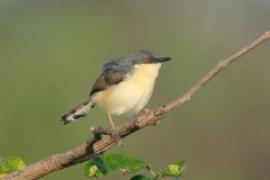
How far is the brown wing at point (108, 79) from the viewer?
5.18 metres

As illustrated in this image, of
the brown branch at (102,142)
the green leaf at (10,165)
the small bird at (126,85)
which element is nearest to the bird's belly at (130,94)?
the small bird at (126,85)

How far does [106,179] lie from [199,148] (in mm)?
4093

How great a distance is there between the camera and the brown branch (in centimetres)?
231

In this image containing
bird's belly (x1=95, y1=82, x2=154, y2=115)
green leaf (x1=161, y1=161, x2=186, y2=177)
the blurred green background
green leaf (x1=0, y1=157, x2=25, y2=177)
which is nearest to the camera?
green leaf (x1=161, y1=161, x2=186, y2=177)

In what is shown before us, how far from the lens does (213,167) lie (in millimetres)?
11156

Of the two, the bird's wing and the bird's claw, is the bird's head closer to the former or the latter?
the bird's wing

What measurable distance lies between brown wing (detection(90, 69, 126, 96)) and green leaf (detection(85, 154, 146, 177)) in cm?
270

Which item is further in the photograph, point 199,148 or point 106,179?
point 199,148

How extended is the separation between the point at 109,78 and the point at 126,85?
0.17 metres

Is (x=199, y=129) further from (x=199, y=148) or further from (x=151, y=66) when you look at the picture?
(x=151, y=66)

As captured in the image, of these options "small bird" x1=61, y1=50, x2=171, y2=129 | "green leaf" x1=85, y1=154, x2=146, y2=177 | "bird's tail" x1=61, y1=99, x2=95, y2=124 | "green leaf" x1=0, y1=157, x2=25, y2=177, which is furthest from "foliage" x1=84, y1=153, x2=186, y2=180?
"small bird" x1=61, y1=50, x2=171, y2=129

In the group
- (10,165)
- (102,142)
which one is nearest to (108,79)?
(10,165)

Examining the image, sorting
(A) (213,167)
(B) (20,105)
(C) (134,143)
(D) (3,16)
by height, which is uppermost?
(D) (3,16)

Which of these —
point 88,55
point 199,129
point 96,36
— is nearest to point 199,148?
point 199,129
